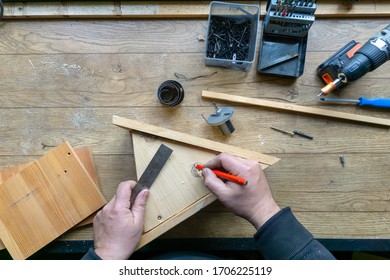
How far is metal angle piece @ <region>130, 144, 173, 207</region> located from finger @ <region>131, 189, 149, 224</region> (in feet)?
0.06

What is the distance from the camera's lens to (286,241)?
37.1 inches

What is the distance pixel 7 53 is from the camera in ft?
3.89

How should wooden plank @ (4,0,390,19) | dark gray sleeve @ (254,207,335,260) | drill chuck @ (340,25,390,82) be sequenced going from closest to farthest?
dark gray sleeve @ (254,207,335,260) < drill chuck @ (340,25,390,82) < wooden plank @ (4,0,390,19)

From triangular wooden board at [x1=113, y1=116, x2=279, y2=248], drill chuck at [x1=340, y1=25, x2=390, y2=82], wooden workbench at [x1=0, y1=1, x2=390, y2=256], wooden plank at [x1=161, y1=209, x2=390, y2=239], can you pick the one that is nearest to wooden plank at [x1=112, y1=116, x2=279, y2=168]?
triangular wooden board at [x1=113, y1=116, x2=279, y2=248]

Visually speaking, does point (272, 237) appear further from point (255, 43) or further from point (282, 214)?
point (255, 43)

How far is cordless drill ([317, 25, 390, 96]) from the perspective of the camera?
3.47ft

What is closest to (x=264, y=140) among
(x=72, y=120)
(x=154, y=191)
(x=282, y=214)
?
(x=282, y=214)

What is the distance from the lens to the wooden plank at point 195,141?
1.02m

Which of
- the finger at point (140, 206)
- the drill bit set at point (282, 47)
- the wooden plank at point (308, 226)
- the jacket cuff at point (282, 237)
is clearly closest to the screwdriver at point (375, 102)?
the drill bit set at point (282, 47)


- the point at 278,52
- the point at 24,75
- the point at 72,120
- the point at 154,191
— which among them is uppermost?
the point at 278,52

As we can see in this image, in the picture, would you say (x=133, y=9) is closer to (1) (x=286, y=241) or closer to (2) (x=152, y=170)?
(2) (x=152, y=170)

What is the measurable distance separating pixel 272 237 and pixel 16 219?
76cm

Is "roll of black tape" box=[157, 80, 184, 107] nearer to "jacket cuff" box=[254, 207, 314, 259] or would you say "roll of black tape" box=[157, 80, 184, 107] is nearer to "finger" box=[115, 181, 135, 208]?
"finger" box=[115, 181, 135, 208]
